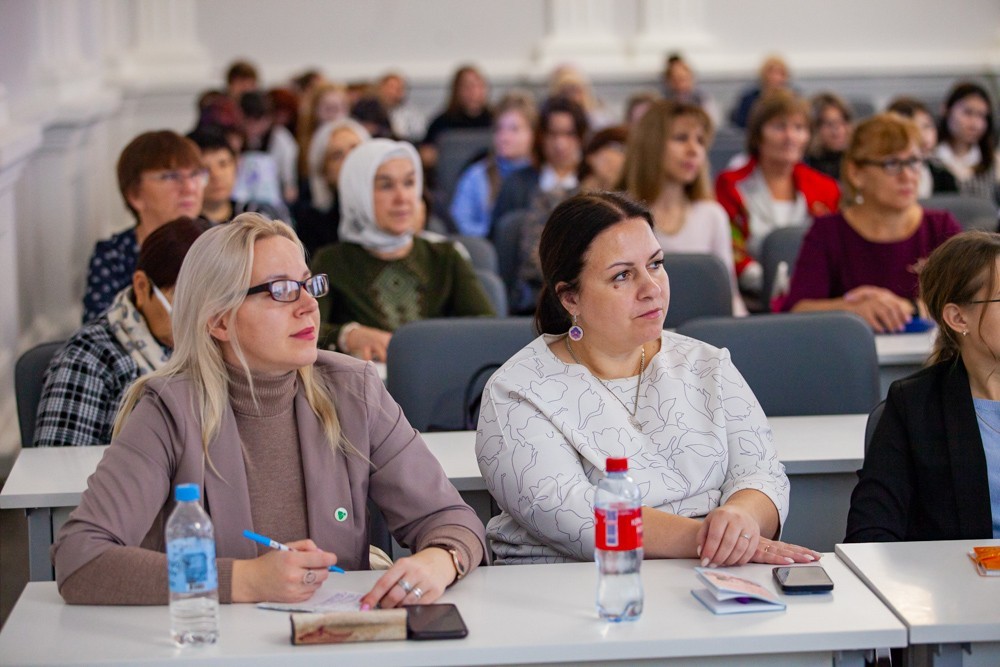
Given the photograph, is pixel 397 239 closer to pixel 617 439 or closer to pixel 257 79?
pixel 617 439

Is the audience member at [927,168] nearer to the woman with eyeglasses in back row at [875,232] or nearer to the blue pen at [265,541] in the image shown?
the woman with eyeglasses in back row at [875,232]

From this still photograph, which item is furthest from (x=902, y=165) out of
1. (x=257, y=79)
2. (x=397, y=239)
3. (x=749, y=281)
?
(x=257, y=79)

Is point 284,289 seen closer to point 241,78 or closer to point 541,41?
point 241,78

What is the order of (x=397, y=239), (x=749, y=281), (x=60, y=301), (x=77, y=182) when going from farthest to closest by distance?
(x=77, y=182) → (x=60, y=301) → (x=749, y=281) → (x=397, y=239)

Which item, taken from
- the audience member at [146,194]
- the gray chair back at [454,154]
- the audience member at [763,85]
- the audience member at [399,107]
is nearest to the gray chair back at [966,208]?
the audience member at [146,194]

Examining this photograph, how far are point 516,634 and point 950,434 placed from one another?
113 centimetres

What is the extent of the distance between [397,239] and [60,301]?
2242mm

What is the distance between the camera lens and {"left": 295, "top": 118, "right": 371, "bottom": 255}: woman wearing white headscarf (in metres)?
5.82

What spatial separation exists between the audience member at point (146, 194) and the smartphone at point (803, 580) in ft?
8.87

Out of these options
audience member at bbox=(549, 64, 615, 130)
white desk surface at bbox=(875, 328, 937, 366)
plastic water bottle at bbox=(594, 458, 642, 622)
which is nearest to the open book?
plastic water bottle at bbox=(594, 458, 642, 622)

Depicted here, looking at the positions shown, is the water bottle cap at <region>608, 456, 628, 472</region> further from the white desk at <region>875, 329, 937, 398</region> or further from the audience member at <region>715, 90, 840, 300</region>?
the audience member at <region>715, 90, 840, 300</region>

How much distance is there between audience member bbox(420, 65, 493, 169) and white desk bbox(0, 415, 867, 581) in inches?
245

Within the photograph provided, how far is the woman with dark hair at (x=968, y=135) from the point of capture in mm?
7484

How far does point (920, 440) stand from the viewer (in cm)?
267
